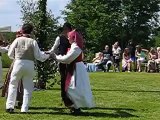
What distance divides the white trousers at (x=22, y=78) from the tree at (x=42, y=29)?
5293 millimetres

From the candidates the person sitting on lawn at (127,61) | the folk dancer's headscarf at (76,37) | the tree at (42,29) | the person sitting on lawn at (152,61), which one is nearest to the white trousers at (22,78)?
the folk dancer's headscarf at (76,37)

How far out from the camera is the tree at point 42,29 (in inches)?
629

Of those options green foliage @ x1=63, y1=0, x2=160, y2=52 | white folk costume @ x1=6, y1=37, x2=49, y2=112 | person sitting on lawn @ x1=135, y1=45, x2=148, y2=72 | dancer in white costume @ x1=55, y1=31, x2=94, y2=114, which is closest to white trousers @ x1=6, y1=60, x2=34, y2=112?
white folk costume @ x1=6, y1=37, x2=49, y2=112

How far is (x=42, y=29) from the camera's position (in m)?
16.3

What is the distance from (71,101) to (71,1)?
201 ft

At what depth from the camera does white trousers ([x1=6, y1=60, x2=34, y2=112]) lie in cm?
1045

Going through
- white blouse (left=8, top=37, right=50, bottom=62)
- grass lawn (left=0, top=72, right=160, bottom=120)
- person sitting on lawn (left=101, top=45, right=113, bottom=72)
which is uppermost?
person sitting on lawn (left=101, top=45, right=113, bottom=72)

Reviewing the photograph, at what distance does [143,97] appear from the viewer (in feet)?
46.3

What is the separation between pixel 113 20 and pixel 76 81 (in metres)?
54.2

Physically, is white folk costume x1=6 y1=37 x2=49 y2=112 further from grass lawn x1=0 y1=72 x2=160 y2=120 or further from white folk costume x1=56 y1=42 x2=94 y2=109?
white folk costume x1=56 y1=42 x2=94 y2=109

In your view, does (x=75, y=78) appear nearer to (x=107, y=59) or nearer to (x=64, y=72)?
(x=64, y=72)

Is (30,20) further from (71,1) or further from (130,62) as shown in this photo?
(71,1)

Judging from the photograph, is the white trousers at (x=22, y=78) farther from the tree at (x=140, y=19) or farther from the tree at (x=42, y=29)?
the tree at (x=140, y=19)

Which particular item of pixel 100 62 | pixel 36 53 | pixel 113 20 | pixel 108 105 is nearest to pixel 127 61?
pixel 100 62
